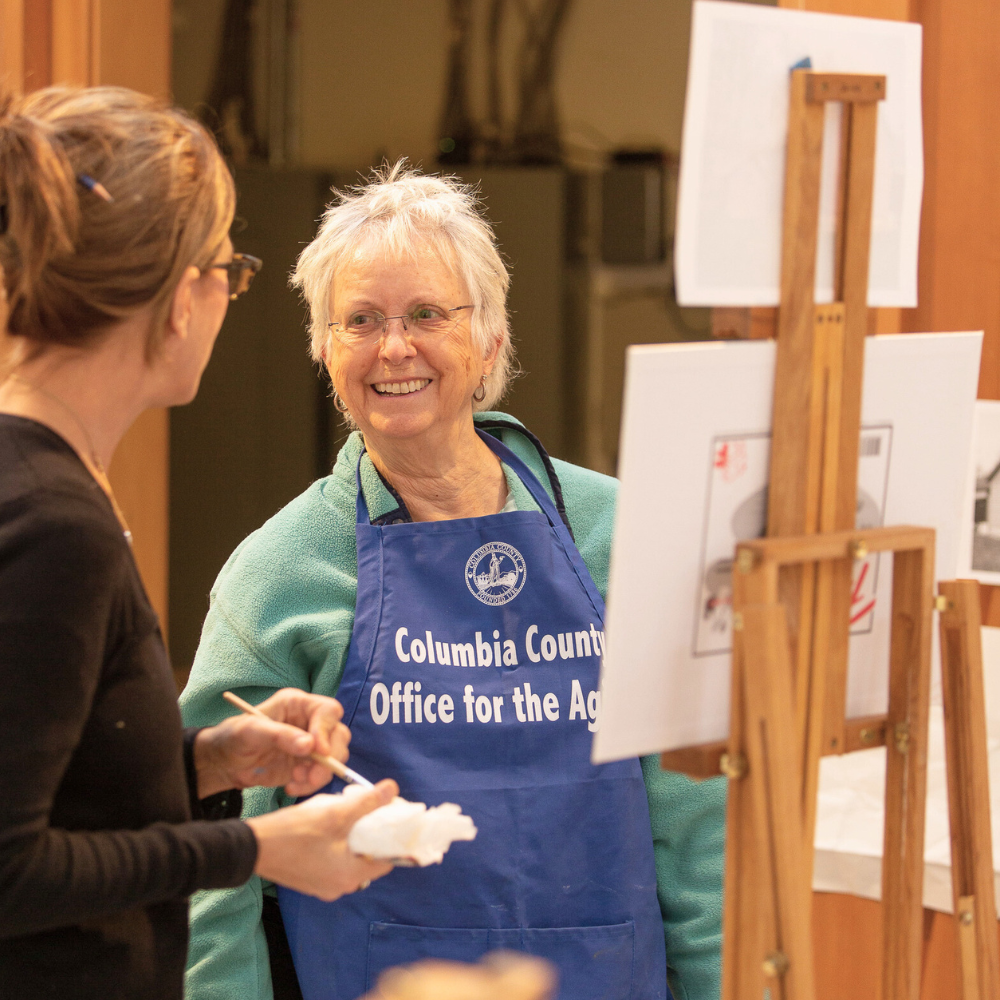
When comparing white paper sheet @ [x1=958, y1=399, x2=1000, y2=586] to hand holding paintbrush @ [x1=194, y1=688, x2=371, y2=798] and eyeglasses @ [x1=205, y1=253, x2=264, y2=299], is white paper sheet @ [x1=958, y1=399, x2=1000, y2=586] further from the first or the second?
eyeglasses @ [x1=205, y1=253, x2=264, y2=299]

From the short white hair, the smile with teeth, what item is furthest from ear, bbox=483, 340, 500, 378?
the smile with teeth

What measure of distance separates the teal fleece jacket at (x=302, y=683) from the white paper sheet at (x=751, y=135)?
658mm

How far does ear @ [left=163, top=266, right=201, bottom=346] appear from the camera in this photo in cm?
100

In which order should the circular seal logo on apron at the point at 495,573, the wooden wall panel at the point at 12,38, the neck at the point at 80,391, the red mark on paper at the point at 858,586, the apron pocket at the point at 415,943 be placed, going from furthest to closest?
the wooden wall panel at the point at 12,38 < the circular seal logo on apron at the point at 495,573 < the apron pocket at the point at 415,943 < the red mark on paper at the point at 858,586 < the neck at the point at 80,391

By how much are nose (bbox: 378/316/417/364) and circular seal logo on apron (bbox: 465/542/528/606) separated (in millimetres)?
272

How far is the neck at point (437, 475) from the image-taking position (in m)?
1.65

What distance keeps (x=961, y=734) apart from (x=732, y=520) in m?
0.35

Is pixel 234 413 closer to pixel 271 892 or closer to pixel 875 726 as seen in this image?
pixel 271 892

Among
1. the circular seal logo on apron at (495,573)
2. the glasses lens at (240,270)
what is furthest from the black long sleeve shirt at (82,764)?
the circular seal logo on apron at (495,573)

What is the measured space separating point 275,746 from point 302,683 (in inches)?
13.8

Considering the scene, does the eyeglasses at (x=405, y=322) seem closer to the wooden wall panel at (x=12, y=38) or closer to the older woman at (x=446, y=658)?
the older woman at (x=446, y=658)

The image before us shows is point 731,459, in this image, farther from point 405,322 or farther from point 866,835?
point 866,835

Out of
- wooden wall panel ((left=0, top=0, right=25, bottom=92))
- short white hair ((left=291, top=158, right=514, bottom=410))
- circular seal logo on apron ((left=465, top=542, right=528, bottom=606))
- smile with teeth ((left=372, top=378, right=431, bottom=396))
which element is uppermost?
wooden wall panel ((left=0, top=0, right=25, bottom=92))

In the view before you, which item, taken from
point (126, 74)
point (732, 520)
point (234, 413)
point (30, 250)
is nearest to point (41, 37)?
point (126, 74)
